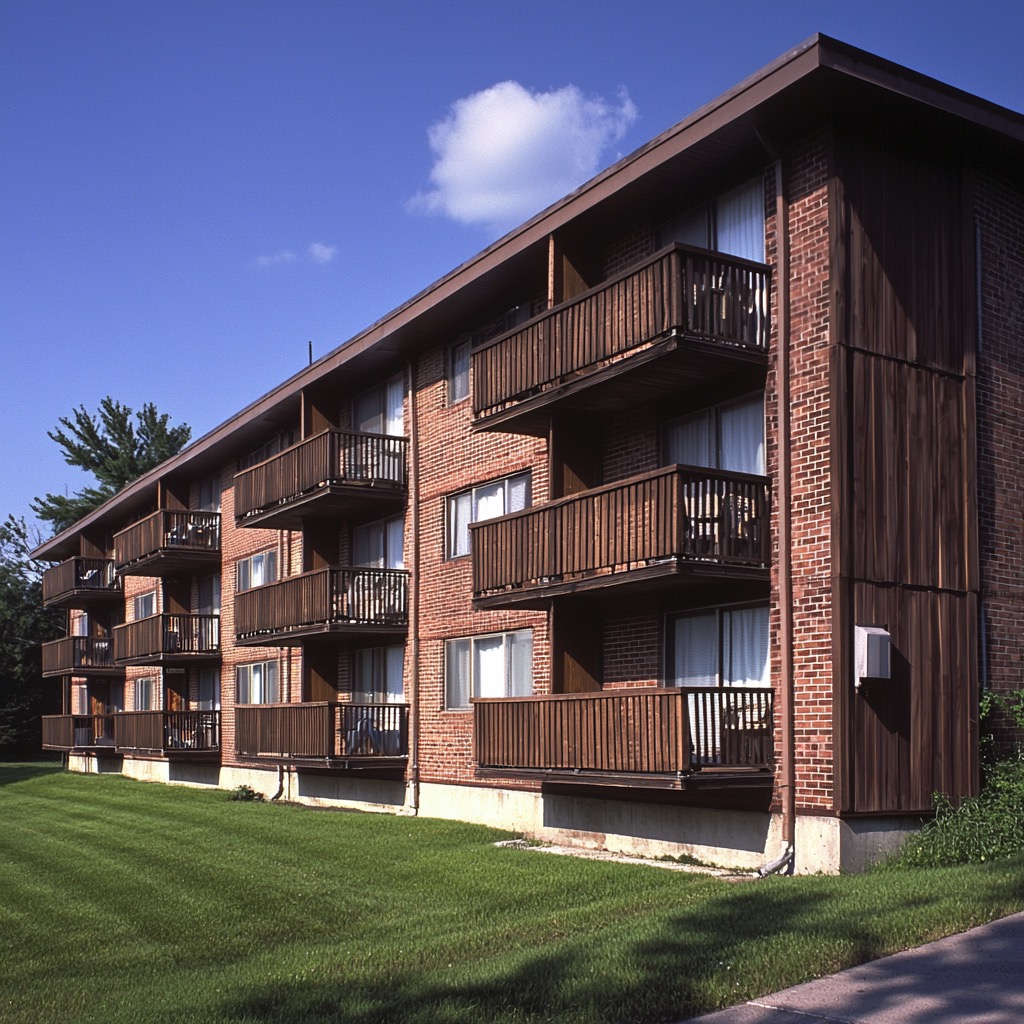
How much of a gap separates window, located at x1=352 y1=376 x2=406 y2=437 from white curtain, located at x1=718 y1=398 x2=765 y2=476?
9.28 m

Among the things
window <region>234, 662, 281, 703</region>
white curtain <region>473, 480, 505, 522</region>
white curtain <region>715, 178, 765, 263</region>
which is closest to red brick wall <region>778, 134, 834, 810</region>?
white curtain <region>715, 178, 765, 263</region>

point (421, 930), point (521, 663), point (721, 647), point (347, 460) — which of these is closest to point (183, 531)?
point (347, 460)

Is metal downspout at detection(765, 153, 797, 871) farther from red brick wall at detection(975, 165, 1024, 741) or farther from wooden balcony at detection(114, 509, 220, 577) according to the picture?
wooden balcony at detection(114, 509, 220, 577)

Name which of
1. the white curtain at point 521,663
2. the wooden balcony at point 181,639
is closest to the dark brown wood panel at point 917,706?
the white curtain at point 521,663

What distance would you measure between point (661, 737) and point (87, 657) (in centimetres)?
3271

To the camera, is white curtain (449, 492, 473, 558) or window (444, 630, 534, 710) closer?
window (444, 630, 534, 710)

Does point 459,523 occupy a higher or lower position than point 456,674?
higher

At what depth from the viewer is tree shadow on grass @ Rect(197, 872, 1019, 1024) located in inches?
360

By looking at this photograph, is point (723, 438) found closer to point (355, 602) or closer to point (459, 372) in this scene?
point (459, 372)

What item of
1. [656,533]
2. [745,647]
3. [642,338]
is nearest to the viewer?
[656,533]

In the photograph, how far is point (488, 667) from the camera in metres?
21.6

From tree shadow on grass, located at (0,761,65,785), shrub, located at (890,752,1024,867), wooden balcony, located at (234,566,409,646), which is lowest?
tree shadow on grass, located at (0,761,65,785)

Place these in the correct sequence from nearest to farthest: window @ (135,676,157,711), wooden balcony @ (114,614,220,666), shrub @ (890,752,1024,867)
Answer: shrub @ (890,752,1024,867) → wooden balcony @ (114,614,220,666) → window @ (135,676,157,711)

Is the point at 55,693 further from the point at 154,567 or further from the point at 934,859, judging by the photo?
the point at 934,859
